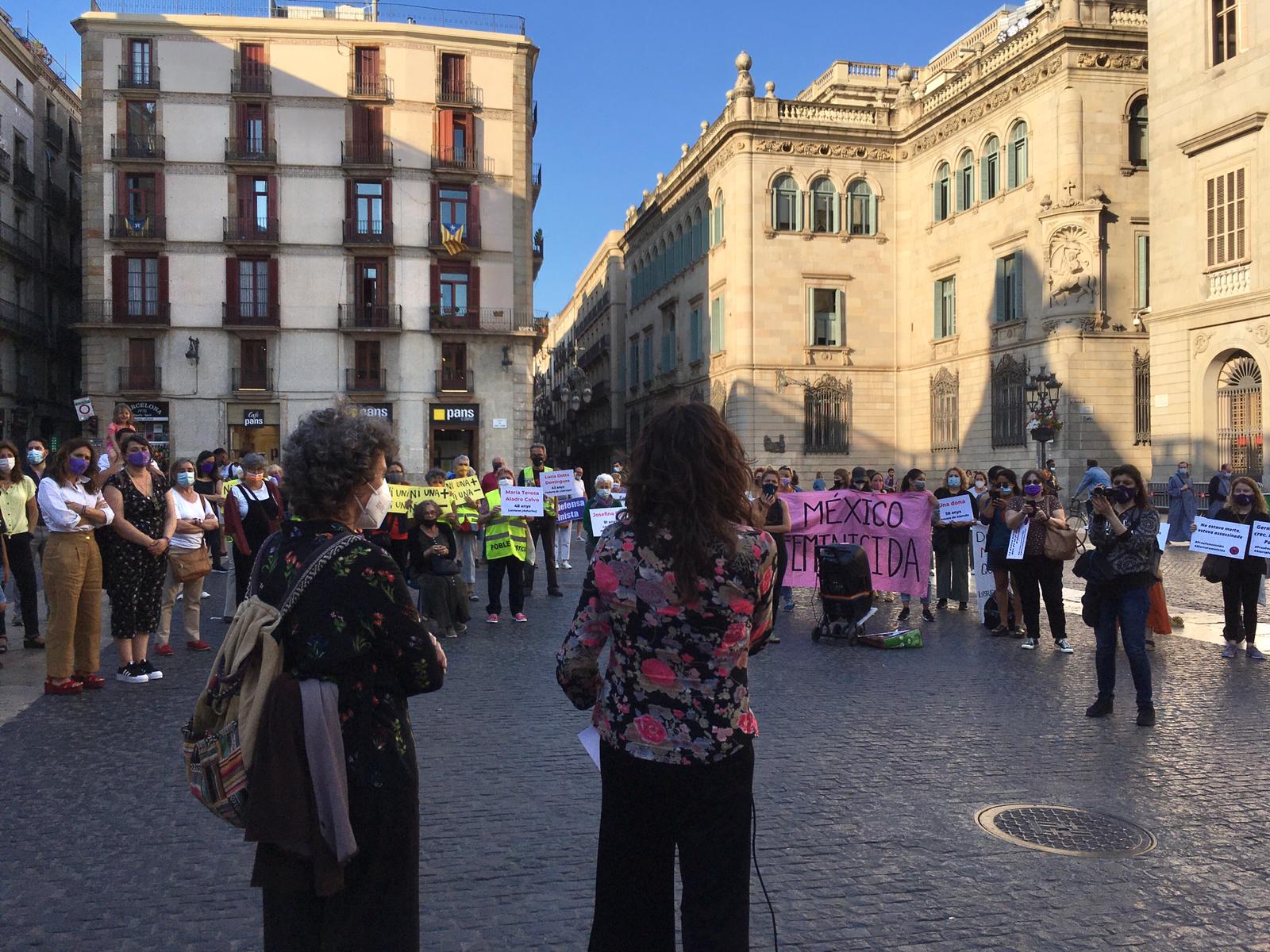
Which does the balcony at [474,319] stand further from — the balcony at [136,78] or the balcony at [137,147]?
the balcony at [136,78]

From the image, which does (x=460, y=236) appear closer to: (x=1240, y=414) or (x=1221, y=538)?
(x=1240, y=414)

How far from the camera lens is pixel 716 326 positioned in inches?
1781

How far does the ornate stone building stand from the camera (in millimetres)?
33500

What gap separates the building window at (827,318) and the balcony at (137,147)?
25176mm

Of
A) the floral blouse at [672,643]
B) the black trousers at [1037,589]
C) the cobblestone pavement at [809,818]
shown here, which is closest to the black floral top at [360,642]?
the floral blouse at [672,643]

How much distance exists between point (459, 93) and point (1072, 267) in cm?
2309

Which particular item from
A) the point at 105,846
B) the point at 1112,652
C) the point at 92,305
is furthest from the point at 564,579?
the point at 92,305

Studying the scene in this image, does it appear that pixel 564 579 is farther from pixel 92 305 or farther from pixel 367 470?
pixel 92 305

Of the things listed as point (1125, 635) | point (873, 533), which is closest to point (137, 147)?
point (873, 533)

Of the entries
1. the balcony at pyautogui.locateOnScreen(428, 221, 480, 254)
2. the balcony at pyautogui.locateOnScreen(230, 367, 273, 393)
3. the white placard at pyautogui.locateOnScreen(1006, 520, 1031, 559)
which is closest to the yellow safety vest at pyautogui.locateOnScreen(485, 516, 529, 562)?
the white placard at pyautogui.locateOnScreen(1006, 520, 1031, 559)

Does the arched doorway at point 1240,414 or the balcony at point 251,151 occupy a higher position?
the balcony at point 251,151

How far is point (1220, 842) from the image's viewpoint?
518 cm

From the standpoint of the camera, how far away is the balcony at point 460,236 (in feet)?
133

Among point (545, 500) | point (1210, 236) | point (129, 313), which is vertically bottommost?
point (545, 500)
